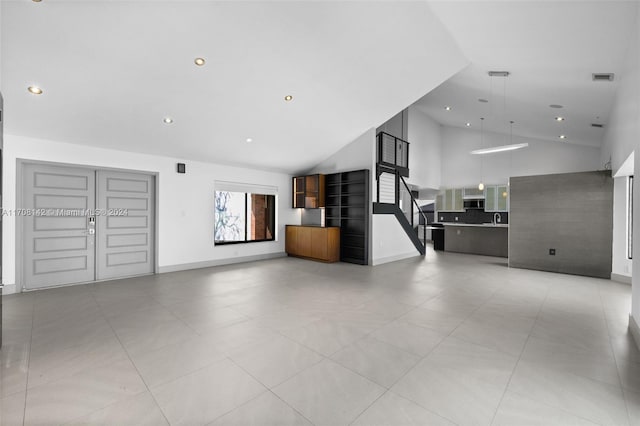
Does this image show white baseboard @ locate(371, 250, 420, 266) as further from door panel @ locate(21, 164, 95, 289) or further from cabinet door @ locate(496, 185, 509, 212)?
door panel @ locate(21, 164, 95, 289)

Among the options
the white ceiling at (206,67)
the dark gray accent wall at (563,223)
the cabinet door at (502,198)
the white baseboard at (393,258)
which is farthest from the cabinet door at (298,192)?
the cabinet door at (502,198)

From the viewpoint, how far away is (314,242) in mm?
8000

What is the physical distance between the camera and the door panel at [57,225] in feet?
16.1

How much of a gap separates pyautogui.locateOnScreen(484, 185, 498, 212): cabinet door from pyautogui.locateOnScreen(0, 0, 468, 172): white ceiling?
24.2 feet

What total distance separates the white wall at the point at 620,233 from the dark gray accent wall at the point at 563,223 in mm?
78

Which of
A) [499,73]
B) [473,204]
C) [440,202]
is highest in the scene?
[499,73]

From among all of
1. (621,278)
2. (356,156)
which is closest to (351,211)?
(356,156)

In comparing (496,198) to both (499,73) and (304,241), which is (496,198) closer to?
(499,73)

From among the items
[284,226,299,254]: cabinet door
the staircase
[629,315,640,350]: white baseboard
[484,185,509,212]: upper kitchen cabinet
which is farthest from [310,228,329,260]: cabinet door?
[484,185,509,212]: upper kitchen cabinet

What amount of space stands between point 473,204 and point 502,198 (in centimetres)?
105

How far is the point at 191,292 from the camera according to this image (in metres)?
4.79

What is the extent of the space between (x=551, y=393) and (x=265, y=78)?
16.5 ft

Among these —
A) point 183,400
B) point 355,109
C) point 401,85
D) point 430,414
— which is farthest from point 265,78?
point 430,414

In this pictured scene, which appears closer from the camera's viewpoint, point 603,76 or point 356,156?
point 603,76
